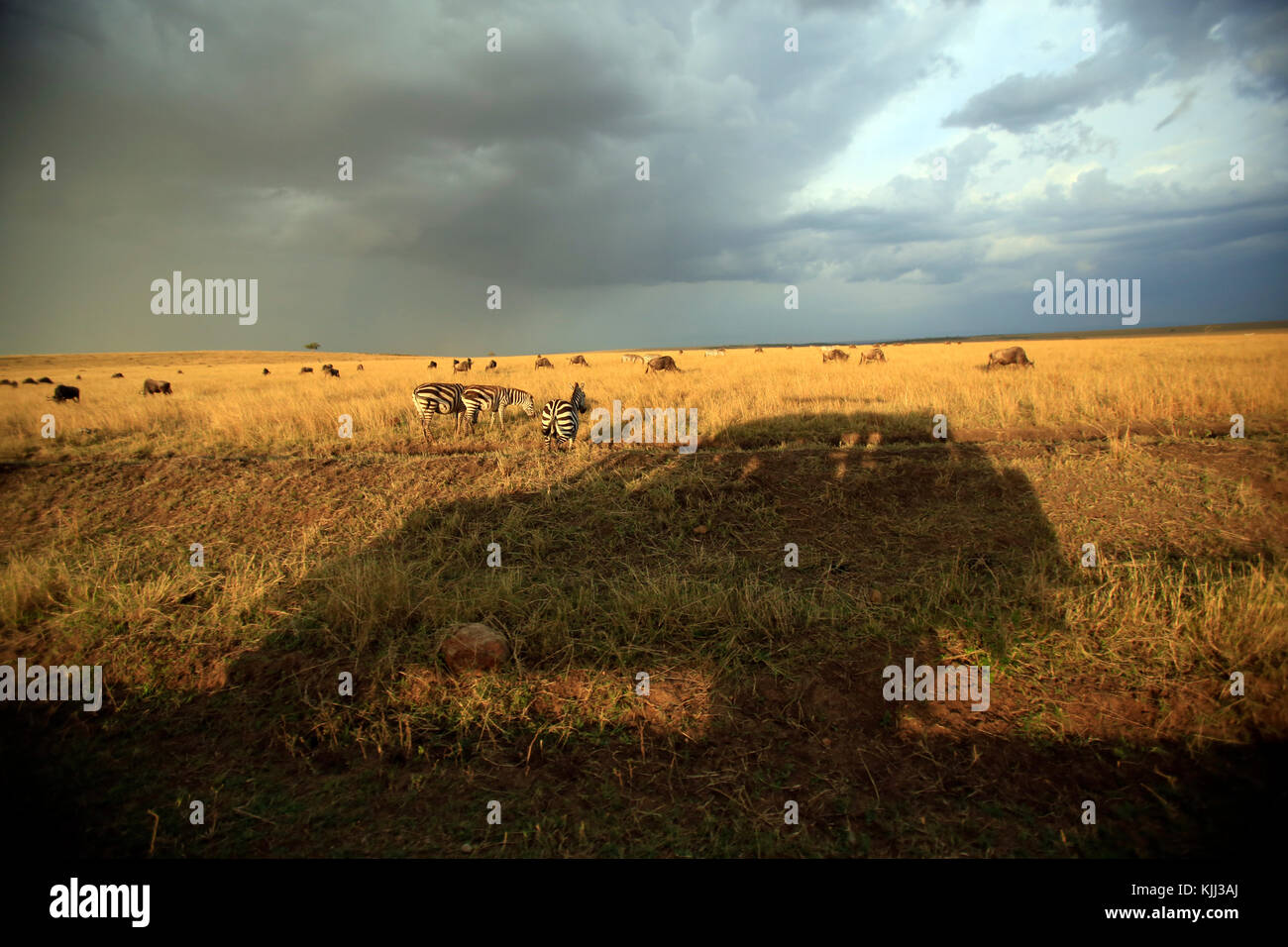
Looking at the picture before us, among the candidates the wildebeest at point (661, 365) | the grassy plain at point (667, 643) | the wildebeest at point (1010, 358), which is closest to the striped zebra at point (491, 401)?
the grassy plain at point (667, 643)

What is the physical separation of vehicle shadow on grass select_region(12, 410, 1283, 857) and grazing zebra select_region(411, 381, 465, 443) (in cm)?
534

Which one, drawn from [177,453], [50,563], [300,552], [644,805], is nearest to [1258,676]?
[644,805]

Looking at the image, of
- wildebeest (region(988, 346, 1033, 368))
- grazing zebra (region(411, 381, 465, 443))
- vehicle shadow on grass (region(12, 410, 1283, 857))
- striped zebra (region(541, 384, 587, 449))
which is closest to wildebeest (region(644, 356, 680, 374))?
wildebeest (region(988, 346, 1033, 368))

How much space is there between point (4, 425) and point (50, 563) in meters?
10.3

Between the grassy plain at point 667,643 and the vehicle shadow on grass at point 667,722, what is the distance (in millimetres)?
23

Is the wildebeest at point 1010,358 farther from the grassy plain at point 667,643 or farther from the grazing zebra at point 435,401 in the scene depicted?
the grazing zebra at point 435,401

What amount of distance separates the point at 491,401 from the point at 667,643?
350 inches

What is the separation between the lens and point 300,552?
6398mm

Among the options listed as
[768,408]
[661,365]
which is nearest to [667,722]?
[768,408]

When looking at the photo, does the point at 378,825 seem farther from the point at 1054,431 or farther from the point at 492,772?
the point at 1054,431

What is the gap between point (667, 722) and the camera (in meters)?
3.83

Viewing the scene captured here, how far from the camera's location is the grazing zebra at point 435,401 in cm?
1131

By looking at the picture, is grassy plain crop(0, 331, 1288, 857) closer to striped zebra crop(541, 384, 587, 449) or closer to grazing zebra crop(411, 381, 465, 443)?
striped zebra crop(541, 384, 587, 449)

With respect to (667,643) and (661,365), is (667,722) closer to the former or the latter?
(667,643)
